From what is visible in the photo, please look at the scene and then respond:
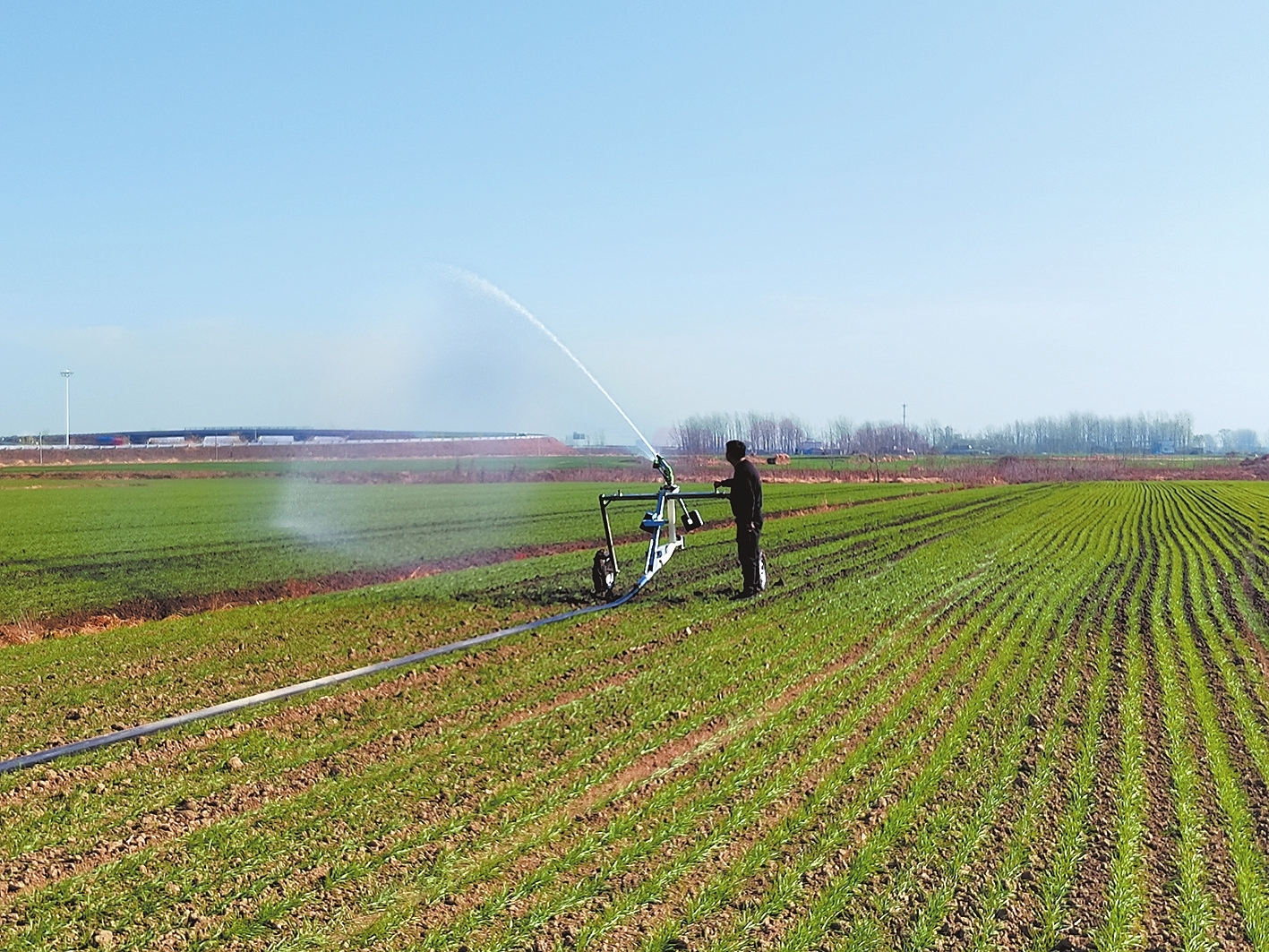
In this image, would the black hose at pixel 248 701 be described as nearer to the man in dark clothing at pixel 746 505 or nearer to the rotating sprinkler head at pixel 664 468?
the rotating sprinkler head at pixel 664 468

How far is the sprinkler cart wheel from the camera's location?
1584 cm

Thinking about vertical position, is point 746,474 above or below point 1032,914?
above

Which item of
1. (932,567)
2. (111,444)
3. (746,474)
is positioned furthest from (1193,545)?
(111,444)

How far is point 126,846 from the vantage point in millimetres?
6016

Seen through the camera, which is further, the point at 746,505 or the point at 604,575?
the point at 604,575

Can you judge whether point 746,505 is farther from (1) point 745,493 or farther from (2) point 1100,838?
(2) point 1100,838

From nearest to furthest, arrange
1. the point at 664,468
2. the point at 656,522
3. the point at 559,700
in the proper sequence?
the point at 559,700 → the point at 664,468 → the point at 656,522

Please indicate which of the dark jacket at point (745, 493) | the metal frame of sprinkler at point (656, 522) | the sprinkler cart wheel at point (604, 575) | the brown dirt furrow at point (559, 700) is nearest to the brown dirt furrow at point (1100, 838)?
the brown dirt furrow at point (559, 700)

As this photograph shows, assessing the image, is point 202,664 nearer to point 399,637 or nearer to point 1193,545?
point 399,637

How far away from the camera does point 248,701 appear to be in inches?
373

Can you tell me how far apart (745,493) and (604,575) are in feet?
8.62

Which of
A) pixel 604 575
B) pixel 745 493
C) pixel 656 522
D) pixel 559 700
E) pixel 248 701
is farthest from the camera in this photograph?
pixel 604 575

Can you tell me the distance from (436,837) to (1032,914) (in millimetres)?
3394


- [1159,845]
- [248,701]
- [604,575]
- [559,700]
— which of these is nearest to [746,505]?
[604,575]
